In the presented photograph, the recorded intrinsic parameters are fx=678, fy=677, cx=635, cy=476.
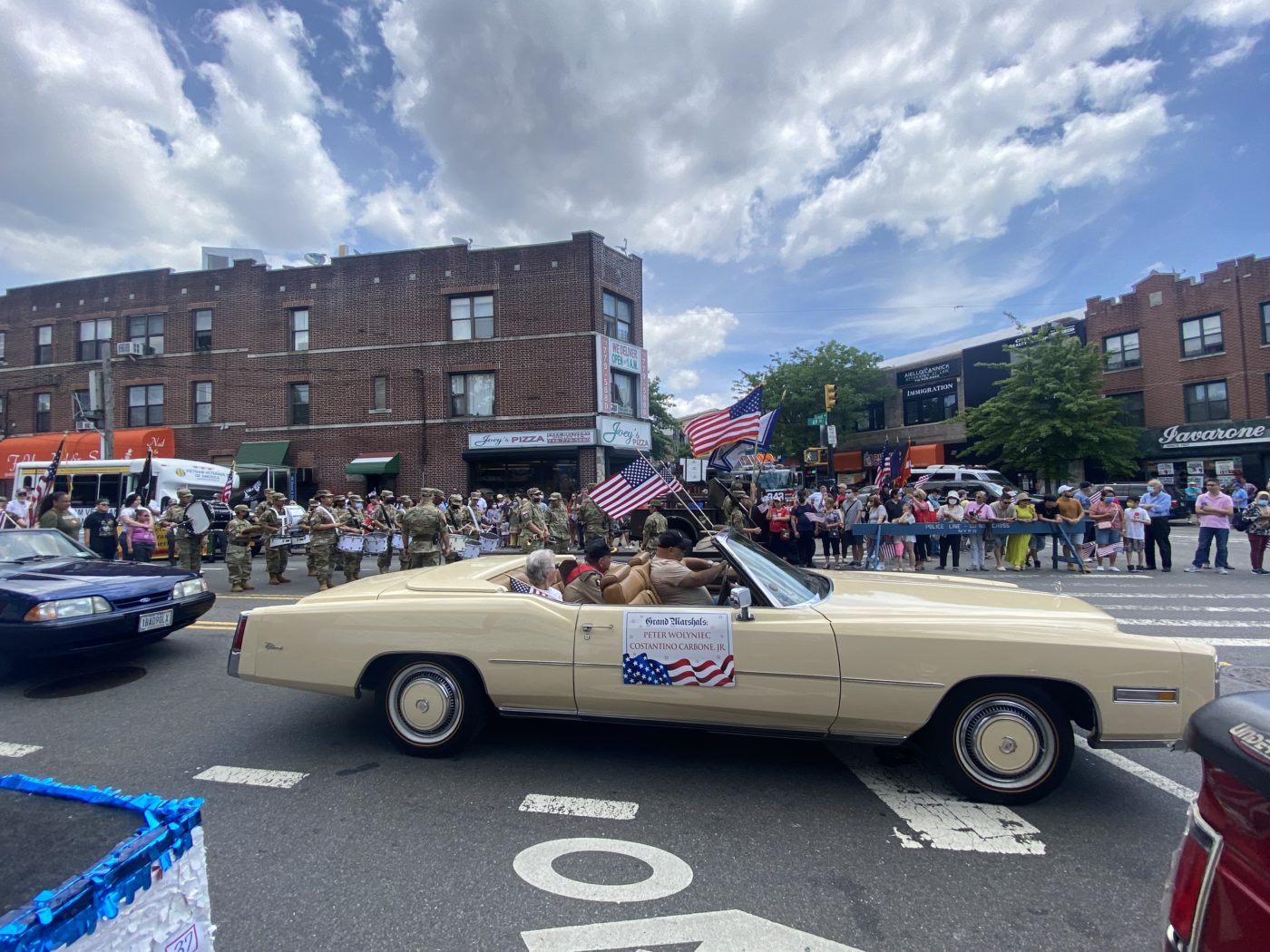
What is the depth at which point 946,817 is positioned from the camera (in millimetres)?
3264

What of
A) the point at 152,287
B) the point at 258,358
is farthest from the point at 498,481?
the point at 152,287

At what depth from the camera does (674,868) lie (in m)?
2.86

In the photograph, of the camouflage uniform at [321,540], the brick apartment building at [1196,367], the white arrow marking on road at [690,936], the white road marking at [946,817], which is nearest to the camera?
the white arrow marking on road at [690,936]

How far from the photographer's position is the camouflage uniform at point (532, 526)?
1332 centimetres

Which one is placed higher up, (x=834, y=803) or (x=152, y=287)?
(x=152, y=287)

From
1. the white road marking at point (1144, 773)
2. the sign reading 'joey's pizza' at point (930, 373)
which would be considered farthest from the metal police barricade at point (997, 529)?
the sign reading 'joey's pizza' at point (930, 373)

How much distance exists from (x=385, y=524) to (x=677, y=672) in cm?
1388

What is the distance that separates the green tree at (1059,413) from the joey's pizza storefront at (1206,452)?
1.02m

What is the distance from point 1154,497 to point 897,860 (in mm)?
12750

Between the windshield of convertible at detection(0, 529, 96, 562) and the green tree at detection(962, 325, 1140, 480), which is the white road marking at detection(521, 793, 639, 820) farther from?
the green tree at detection(962, 325, 1140, 480)

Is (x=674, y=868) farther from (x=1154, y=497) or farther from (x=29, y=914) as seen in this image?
(x=1154, y=497)

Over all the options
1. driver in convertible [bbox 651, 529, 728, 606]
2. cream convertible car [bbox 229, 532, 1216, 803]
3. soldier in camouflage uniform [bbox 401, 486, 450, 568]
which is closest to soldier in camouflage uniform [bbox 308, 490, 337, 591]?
soldier in camouflage uniform [bbox 401, 486, 450, 568]

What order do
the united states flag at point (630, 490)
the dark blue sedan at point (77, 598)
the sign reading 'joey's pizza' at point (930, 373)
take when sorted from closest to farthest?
the dark blue sedan at point (77, 598) → the united states flag at point (630, 490) → the sign reading 'joey's pizza' at point (930, 373)

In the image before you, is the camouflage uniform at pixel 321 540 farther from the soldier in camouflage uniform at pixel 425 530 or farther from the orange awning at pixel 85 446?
the orange awning at pixel 85 446
